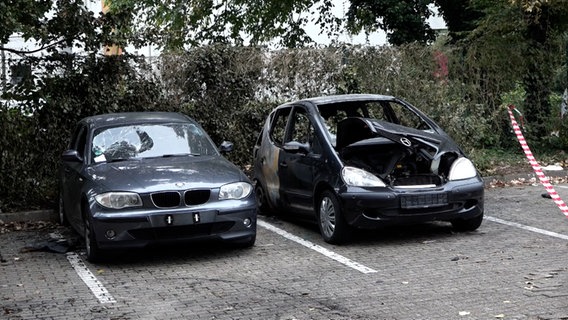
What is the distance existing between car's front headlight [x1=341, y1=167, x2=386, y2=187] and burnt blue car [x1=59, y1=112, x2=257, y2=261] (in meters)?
1.09

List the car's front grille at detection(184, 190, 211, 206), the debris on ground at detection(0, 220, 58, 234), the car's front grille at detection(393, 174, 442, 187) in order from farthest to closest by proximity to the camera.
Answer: the debris on ground at detection(0, 220, 58, 234)
the car's front grille at detection(393, 174, 442, 187)
the car's front grille at detection(184, 190, 211, 206)

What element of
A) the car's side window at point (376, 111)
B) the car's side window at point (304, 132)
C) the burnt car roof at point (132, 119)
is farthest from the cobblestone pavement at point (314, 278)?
the car's side window at point (376, 111)

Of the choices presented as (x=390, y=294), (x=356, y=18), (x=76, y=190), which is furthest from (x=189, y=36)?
(x=390, y=294)

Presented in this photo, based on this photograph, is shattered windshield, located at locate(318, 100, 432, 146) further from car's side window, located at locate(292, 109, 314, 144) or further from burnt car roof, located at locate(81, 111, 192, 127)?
burnt car roof, located at locate(81, 111, 192, 127)

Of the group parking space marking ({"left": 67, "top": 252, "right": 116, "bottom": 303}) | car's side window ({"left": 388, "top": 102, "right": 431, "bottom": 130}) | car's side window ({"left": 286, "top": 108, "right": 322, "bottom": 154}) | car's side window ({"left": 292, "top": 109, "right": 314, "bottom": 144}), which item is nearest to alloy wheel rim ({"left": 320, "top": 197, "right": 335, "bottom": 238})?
car's side window ({"left": 286, "top": 108, "right": 322, "bottom": 154})

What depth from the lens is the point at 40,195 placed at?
12.5 m

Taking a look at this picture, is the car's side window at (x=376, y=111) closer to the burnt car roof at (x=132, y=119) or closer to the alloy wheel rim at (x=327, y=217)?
the alloy wheel rim at (x=327, y=217)

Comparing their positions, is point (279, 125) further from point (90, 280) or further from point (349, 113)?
point (90, 280)

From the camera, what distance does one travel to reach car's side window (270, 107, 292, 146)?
37.0ft

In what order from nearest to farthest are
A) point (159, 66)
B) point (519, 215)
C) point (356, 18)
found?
point (519, 215) → point (159, 66) → point (356, 18)

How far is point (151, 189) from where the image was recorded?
853cm

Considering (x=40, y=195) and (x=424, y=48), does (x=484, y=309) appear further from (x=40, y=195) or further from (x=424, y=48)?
(x=424, y=48)

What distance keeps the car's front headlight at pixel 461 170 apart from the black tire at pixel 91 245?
405 centimetres

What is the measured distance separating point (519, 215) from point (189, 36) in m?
11.8
